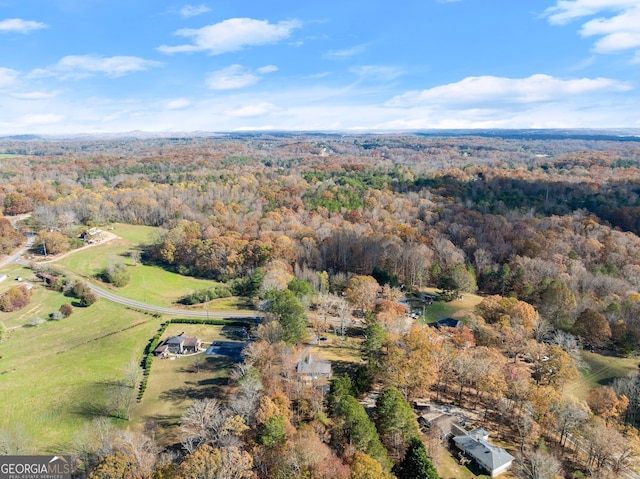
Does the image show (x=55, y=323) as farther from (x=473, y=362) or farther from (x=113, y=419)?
(x=473, y=362)

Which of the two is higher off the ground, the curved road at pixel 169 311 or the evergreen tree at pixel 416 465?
the evergreen tree at pixel 416 465

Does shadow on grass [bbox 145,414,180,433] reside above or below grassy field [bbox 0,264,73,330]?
below

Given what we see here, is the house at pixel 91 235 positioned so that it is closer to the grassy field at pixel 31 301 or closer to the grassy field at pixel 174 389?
the grassy field at pixel 31 301

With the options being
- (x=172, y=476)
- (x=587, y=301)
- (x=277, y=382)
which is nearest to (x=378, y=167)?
(x=587, y=301)

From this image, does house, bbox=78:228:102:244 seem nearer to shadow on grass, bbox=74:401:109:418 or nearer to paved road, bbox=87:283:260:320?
paved road, bbox=87:283:260:320

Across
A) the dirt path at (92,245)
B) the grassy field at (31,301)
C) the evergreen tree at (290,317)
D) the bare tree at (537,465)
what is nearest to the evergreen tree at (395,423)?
→ the bare tree at (537,465)

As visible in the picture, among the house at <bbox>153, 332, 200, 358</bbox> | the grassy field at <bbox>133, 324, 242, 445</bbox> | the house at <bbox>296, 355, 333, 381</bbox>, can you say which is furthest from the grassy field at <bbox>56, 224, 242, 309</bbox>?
the house at <bbox>296, 355, 333, 381</bbox>
